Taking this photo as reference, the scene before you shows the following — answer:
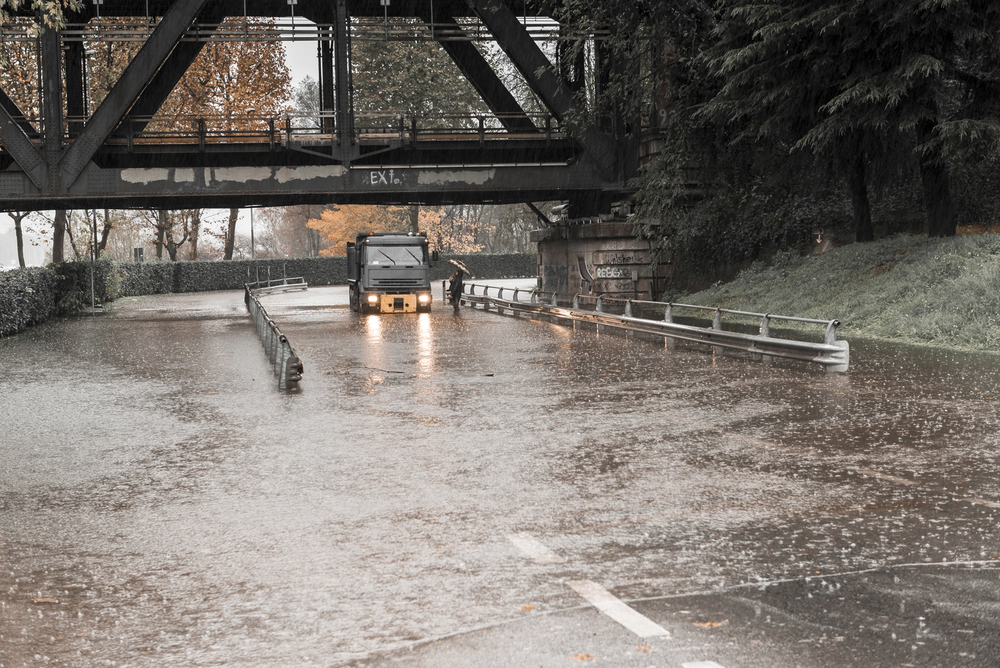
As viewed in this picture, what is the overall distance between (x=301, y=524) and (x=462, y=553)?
148cm

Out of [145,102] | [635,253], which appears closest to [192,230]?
[145,102]

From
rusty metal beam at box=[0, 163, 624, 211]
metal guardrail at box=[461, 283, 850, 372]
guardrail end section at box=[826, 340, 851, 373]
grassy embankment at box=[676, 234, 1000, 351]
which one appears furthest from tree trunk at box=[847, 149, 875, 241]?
guardrail end section at box=[826, 340, 851, 373]

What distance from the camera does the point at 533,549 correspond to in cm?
677

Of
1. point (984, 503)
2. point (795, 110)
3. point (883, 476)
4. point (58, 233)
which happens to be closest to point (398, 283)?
point (795, 110)

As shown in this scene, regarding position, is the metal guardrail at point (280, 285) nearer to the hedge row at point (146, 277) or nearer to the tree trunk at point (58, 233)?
the hedge row at point (146, 277)

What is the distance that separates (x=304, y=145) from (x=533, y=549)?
28.0 metres

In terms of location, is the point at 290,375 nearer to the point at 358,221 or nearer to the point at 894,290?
the point at 894,290

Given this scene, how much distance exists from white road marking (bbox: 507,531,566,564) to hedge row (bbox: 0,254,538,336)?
79.9 ft

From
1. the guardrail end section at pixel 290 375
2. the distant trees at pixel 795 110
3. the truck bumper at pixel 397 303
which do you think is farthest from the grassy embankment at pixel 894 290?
the guardrail end section at pixel 290 375

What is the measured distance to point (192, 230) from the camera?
2741 inches

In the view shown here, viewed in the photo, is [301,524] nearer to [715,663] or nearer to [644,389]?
[715,663]

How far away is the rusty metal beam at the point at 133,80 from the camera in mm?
30703

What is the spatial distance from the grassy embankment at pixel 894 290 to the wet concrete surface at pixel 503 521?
5.63m

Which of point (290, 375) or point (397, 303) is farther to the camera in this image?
point (397, 303)
